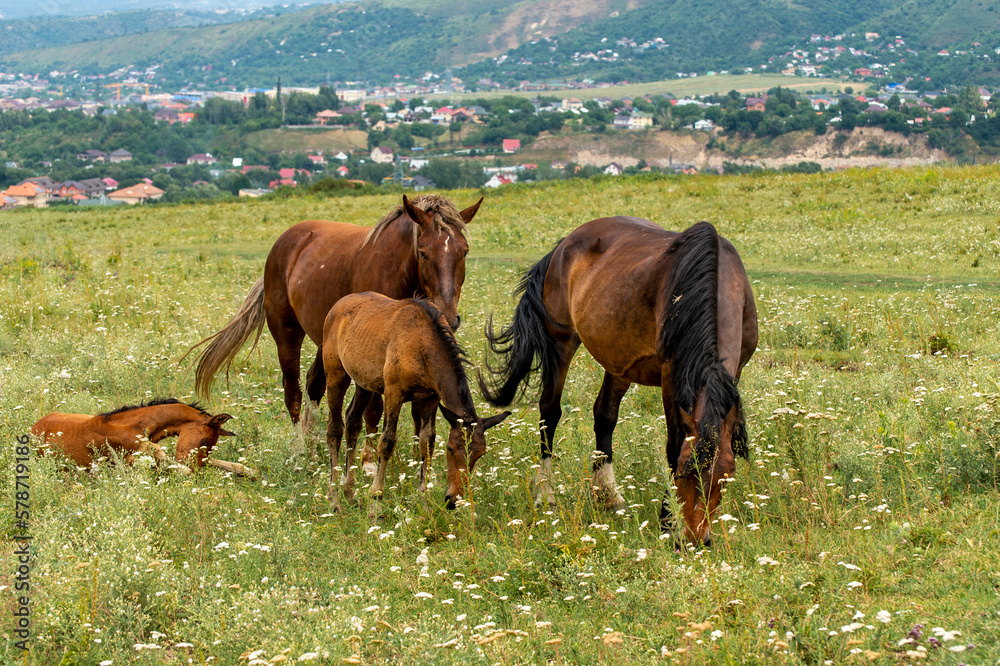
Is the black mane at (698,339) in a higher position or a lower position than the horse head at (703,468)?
higher

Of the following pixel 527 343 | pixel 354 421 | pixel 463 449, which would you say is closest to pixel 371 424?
pixel 354 421

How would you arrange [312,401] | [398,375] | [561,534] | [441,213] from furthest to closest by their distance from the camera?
[312,401] < [441,213] < [398,375] < [561,534]

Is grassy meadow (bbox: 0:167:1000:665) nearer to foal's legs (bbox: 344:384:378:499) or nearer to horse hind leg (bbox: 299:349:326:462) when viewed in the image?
horse hind leg (bbox: 299:349:326:462)

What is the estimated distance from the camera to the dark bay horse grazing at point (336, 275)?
6.59 metres

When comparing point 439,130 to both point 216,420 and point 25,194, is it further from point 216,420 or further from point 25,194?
point 216,420

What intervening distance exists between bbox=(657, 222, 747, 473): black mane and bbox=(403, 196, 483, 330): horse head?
1749 mm

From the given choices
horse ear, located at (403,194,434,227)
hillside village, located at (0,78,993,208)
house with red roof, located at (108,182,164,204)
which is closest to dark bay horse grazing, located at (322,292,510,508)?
horse ear, located at (403,194,434,227)

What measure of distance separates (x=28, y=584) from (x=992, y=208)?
1885cm

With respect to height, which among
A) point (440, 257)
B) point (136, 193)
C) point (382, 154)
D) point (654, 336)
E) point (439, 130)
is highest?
point (439, 130)

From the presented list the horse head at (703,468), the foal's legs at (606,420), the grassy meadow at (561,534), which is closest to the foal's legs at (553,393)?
the grassy meadow at (561,534)

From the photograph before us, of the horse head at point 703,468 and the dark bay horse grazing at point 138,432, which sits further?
the dark bay horse grazing at point 138,432

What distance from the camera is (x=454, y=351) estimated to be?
5.67m

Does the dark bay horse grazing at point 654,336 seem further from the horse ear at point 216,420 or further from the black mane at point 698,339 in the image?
the horse ear at point 216,420

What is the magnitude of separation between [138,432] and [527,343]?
324 cm
